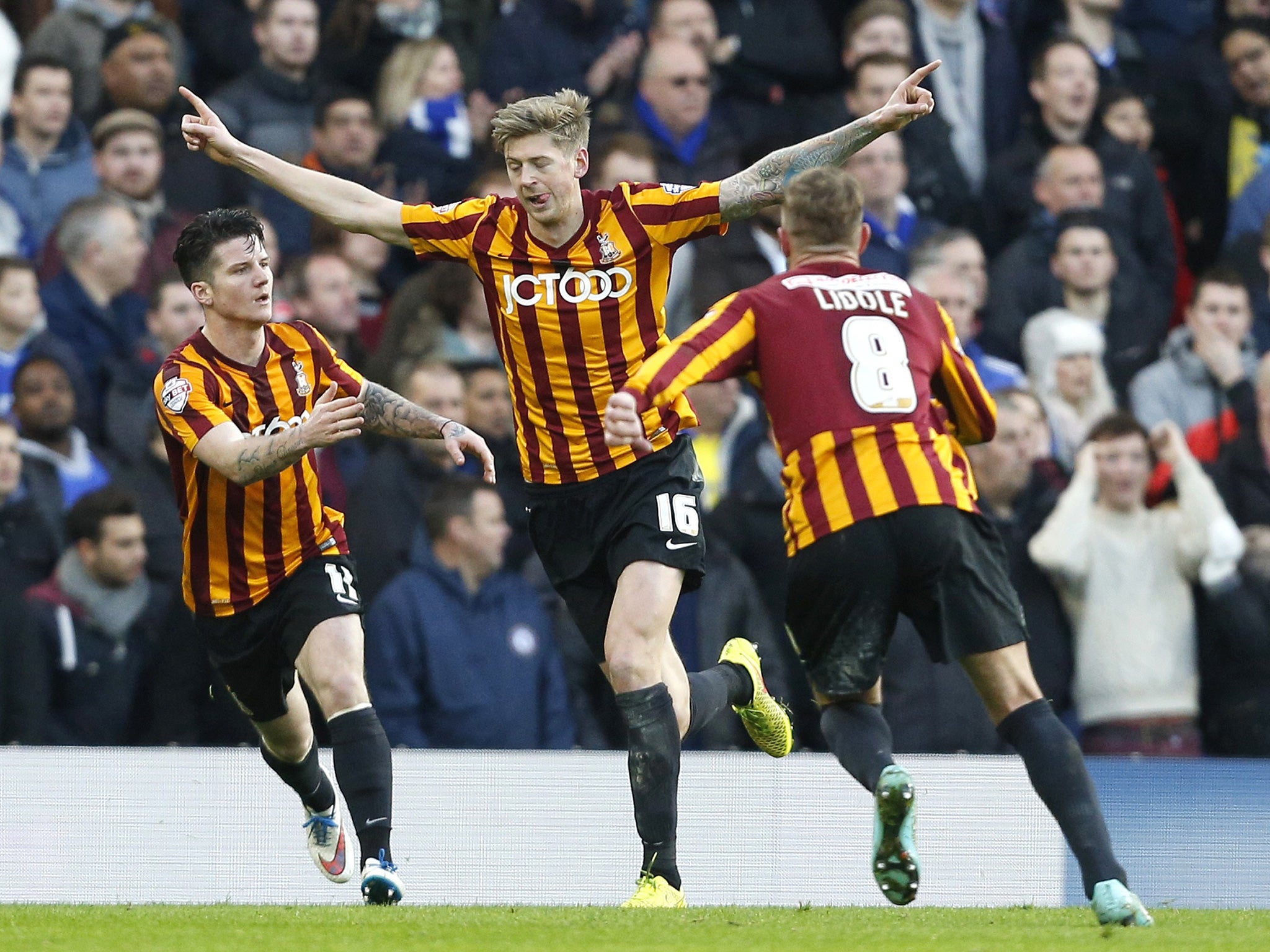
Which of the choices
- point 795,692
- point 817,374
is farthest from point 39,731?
point 817,374

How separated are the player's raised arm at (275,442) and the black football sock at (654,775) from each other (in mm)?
1210

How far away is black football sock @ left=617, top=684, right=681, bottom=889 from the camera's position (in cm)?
590

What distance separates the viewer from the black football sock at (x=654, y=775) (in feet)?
19.4

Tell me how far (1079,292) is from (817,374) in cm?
568

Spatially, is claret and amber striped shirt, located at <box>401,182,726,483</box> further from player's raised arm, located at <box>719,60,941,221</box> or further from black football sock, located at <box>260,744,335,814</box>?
black football sock, located at <box>260,744,335,814</box>

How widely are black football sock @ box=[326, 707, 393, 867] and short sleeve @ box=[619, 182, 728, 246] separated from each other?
184 cm

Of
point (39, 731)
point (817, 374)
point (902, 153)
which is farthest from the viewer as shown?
point (902, 153)

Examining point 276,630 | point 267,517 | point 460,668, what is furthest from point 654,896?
point 460,668

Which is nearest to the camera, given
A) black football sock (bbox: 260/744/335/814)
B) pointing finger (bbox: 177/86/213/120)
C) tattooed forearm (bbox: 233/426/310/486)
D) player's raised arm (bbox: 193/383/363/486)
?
player's raised arm (bbox: 193/383/363/486)

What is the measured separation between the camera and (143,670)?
887 cm

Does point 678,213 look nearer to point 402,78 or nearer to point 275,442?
point 275,442

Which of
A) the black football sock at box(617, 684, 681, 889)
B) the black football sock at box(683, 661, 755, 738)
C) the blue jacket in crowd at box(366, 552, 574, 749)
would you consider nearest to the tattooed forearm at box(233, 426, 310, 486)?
the black football sock at box(617, 684, 681, 889)

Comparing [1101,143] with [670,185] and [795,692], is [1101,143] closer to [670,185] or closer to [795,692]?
[795,692]

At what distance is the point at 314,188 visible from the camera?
6.53 meters
